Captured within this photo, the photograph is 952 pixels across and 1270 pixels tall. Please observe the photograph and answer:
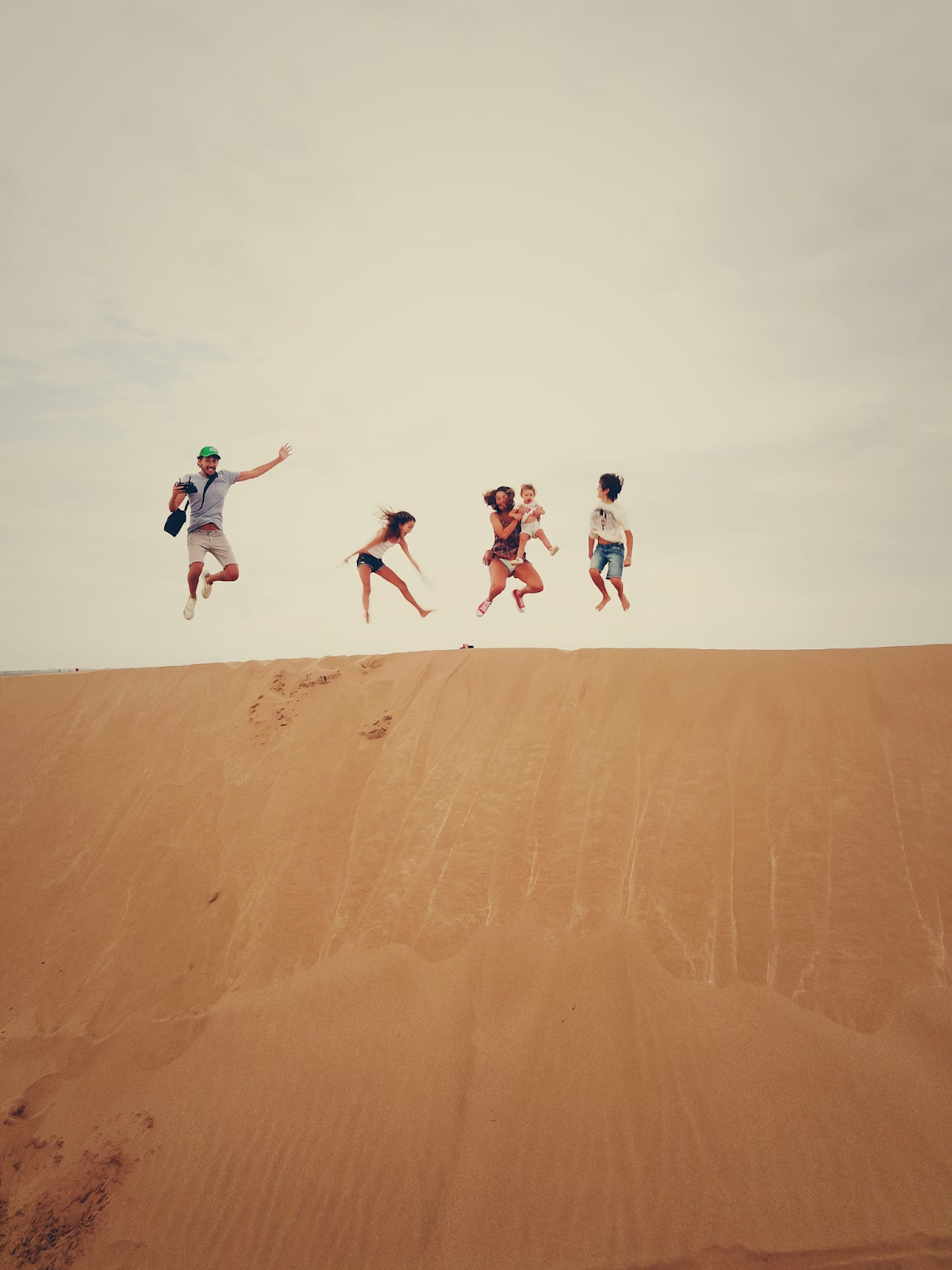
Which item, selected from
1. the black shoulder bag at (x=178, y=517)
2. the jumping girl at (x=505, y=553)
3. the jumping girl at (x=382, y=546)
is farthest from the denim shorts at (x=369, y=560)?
the black shoulder bag at (x=178, y=517)

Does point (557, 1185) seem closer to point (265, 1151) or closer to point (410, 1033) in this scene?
point (410, 1033)

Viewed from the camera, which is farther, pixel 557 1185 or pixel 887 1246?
pixel 557 1185

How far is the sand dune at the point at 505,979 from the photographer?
3924mm

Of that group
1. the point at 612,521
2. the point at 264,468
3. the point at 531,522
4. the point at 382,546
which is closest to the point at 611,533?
the point at 612,521

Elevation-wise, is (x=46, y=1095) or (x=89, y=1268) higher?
(x=46, y=1095)

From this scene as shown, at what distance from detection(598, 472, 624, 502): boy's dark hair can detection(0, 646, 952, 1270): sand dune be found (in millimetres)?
2422


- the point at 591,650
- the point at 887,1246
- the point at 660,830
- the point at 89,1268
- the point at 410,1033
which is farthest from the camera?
the point at 591,650

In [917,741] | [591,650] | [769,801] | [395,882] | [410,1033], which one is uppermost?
[591,650]

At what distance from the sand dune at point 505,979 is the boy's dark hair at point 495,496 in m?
2.35

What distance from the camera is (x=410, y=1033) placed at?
4738 millimetres

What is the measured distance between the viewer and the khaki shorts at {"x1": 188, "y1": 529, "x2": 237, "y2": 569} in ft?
26.5

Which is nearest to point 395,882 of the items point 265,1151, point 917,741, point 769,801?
point 265,1151

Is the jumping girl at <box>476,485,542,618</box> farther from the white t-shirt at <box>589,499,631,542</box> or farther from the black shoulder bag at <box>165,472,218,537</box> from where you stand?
the black shoulder bag at <box>165,472,218,537</box>

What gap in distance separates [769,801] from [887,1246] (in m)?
2.84
